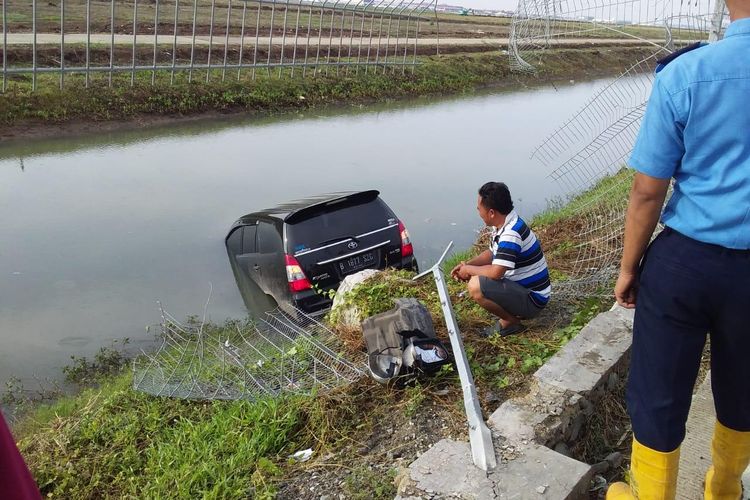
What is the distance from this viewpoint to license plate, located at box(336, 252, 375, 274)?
6.77 m

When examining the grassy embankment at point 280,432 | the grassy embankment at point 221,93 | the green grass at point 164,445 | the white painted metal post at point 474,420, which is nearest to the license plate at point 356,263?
the grassy embankment at point 280,432

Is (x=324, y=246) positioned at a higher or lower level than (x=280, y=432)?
higher

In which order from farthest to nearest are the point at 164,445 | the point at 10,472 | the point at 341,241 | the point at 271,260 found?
the point at 271,260
the point at 341,241
the point at 164,445
the point at 10,472

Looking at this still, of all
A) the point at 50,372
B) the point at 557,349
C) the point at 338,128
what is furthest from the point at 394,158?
the point at 557,349

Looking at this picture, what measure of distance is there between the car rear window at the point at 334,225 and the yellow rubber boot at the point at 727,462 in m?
4.46

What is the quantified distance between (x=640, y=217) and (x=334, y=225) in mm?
4654

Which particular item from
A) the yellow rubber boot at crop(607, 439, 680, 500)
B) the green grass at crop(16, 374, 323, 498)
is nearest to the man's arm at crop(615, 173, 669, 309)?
the yellow rubber boot at crop(607, 439, 680, 500)

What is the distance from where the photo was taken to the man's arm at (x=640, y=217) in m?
2.32

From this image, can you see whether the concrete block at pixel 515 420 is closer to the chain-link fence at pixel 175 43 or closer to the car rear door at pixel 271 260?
the car rear door at pixel 271 260

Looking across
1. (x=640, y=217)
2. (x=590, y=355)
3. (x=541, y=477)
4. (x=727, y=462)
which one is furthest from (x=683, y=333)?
(x=590, y=355)

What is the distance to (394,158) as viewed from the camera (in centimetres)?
1402

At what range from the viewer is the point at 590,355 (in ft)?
13.4

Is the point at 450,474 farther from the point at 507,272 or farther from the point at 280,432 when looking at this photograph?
the point at 507,272

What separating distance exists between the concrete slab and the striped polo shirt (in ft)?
5.37
